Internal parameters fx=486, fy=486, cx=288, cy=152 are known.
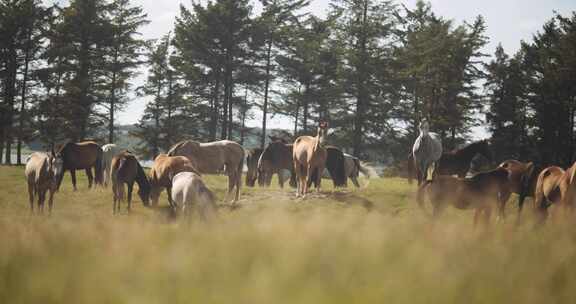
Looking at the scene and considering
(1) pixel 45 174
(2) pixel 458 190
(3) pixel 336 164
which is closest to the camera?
(2) pixel 458 190

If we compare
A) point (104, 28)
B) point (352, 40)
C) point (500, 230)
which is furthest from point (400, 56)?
point (500, 230)

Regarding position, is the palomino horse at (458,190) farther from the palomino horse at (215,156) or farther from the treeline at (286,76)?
the treeline at (286,76)

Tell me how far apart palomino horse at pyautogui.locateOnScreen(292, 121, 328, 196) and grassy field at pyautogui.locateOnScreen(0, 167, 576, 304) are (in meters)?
13.6

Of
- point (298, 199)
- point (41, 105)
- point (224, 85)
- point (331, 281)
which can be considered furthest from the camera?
point (224, 85)

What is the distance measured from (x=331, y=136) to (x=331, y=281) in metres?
43.1

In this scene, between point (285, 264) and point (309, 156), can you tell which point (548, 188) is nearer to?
point (309, 156)

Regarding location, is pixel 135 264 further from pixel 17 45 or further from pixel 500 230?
pixel 17 45

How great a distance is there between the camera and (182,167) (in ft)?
42.8

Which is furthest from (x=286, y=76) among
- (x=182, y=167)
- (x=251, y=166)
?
(x=182, y=167)

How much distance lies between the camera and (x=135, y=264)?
178 cm

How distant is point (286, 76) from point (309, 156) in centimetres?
3099

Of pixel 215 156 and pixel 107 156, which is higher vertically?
pixel 215 156

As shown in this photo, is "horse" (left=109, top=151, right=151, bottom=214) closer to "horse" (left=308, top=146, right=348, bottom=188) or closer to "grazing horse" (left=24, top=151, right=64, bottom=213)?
"grazing horse" (left=24, top=151, right=64, bottom=213)

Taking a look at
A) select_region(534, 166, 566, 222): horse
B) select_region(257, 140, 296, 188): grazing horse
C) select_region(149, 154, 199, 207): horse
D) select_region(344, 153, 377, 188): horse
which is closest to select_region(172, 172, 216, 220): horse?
select_region(149, 154, 199, 207): horse
